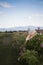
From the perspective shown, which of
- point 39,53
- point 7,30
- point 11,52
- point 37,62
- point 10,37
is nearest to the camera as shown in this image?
point 37,62

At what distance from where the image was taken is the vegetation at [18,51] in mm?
2889

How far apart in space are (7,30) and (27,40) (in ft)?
3.51

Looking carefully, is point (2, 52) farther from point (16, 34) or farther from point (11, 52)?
point (16, 34)

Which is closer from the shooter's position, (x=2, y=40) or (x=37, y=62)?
(x=37, y=62)

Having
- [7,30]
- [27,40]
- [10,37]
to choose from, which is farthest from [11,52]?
[7,30]

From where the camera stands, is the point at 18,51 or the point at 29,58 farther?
the point at 18,51

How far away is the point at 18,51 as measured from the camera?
10.6ft

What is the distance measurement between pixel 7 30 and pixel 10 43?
0.70 meters

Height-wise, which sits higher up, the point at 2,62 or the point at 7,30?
the point at 7,30

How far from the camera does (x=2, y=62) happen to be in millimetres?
3057

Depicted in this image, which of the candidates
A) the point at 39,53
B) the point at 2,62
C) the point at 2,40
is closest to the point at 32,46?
the point at 39,53

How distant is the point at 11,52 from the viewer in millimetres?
3309

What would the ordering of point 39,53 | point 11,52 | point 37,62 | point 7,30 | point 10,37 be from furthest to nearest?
point 7,30
point 10,37
point 11,52
point 39,53
point 37,62

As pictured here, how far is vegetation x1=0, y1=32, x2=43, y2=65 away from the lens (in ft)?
9.48
